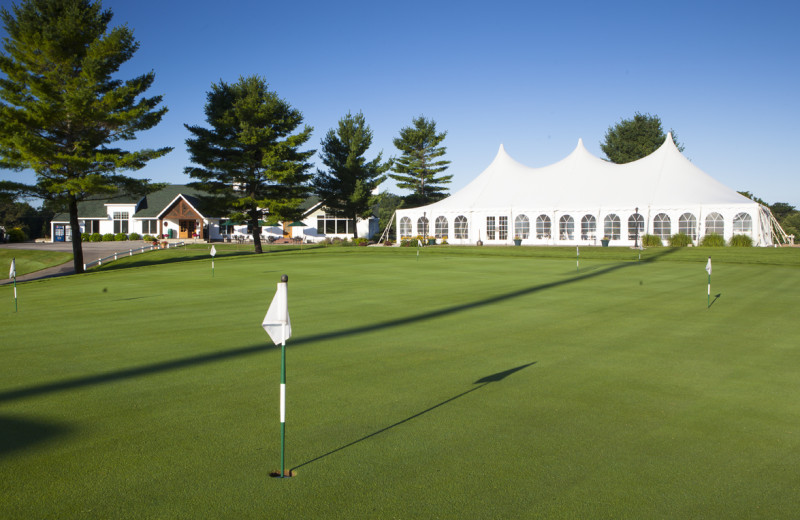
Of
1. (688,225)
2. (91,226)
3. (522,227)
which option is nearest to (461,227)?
(522,227)

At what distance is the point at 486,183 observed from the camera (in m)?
52.6

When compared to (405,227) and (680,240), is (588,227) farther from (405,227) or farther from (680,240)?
(405,227)

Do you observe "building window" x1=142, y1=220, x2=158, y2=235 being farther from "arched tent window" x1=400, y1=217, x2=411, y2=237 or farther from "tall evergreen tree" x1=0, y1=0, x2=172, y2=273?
"tall evergreen tree" x1=0, y1=0, x2=172, y2=273

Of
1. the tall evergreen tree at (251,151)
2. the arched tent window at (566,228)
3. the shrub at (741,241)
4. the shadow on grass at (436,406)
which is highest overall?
the tall evergreen tree at (251,151)

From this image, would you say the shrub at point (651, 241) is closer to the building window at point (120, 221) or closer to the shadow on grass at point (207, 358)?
the shadow on grass at point (207, 358)

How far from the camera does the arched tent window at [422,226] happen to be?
53.9 meters

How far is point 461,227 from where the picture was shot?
5184cm

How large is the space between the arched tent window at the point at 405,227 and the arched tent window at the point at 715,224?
2650cm

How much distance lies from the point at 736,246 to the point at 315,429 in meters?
41.1

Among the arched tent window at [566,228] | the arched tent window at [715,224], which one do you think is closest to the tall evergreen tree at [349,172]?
the arched tent window at [566,228]

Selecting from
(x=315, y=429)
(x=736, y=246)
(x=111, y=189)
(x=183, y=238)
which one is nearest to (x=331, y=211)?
(x=183, y=238)

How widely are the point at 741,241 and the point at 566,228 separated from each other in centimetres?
1323

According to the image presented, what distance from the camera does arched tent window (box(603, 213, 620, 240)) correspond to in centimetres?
4469

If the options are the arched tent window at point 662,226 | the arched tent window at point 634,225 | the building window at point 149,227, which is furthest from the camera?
the building window at point 149,227
